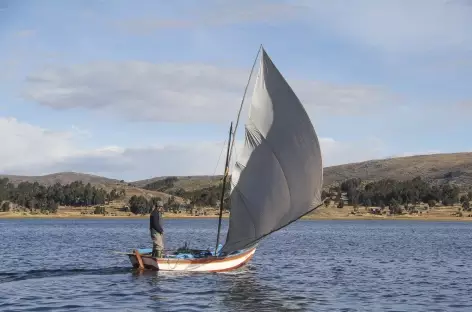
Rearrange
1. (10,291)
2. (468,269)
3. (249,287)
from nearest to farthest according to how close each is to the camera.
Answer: (10,291) < (249,287) < (468,269)

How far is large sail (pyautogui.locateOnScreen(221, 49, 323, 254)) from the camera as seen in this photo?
41.4 meters

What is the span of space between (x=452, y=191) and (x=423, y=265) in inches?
5806

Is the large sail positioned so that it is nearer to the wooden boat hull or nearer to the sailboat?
the sailboat

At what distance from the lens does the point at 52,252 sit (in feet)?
222

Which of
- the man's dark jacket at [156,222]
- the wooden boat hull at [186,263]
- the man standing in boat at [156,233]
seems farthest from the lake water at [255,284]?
the man's dark jacket at [156,222]

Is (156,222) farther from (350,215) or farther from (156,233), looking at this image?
(350,215)

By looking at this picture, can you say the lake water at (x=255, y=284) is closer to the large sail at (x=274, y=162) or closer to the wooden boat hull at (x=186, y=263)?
the wooden boat hull at (x=186, y=263)

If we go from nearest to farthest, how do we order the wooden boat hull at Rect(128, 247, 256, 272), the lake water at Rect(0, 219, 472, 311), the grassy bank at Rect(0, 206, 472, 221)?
1. the lake water at Rect(0, 219, 472, 311)
2. the wooden boat hull at Rect(128, 247, 256, 272)
3. the grassy bank at Rect(0, 206, 472, 221)

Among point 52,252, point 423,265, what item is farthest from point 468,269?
point 52,252

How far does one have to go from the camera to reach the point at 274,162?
42.6 metres

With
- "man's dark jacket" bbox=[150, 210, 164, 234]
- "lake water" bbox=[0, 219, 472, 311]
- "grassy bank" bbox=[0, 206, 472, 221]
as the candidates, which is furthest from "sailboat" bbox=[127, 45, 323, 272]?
"grassy bank" bbox=[0, 206, 472, 221]

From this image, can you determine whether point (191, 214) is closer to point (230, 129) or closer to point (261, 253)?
point (261, 253)

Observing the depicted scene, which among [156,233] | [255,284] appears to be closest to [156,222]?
[156,233]

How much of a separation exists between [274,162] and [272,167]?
326mm
